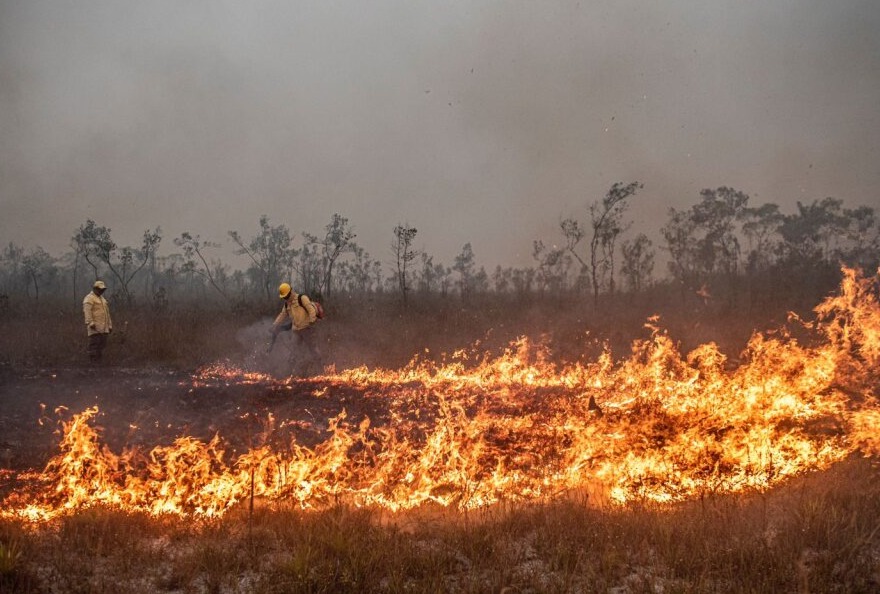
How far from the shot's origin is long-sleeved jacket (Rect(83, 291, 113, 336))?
42.4 feet

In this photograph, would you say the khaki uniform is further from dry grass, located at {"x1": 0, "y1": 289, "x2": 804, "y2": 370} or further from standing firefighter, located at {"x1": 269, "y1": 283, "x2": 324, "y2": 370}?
standing firefighter, located at {"x1": 269, "y1": 283, "x2": 324, "y2": 370}

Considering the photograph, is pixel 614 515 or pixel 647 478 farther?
pixel 647 478

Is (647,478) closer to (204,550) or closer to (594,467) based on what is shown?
(594,467)

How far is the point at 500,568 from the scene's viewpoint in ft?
13.8

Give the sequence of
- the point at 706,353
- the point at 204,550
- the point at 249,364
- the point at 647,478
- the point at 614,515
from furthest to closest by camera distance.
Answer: the point at 249,364
the point at 706,353
the point at 647,478
the point at 614,515
the point at 204,550

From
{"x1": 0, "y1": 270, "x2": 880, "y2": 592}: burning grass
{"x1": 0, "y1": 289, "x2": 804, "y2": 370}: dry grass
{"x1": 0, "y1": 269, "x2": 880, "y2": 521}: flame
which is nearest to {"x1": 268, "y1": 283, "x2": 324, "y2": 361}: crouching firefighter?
{"x1": 0, "y1": 270, "x2": 880, "y2": 592}: burning grass

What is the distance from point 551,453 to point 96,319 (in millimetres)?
11383

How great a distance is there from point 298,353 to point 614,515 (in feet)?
30.1

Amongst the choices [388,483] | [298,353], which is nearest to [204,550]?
[388,483]

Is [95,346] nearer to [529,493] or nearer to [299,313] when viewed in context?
[299,313]

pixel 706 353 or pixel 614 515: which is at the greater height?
pixel 706 353

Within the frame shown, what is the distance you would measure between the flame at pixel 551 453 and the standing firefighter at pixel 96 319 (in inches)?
244

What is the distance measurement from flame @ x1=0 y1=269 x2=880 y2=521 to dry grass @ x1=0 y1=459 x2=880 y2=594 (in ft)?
1.92

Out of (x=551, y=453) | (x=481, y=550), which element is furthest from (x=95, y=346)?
(x=481, y=550)
